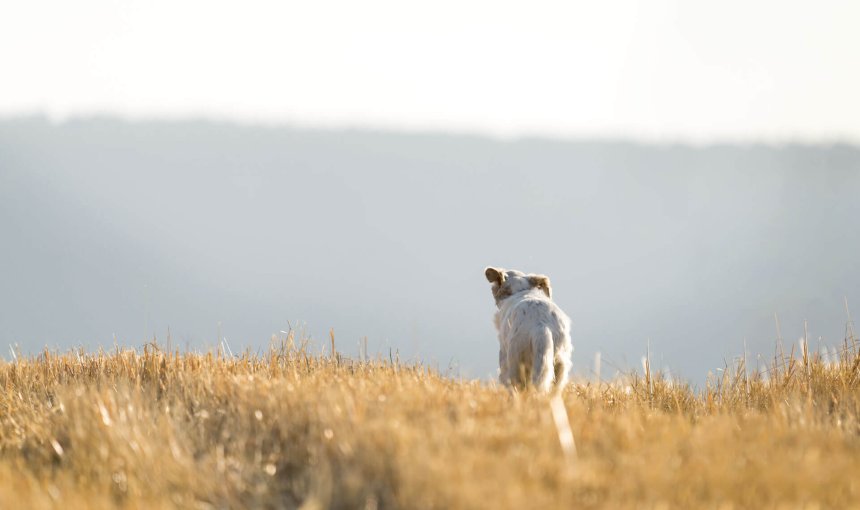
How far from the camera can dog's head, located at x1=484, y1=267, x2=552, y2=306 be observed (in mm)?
7465

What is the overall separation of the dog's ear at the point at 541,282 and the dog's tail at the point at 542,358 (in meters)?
1.03

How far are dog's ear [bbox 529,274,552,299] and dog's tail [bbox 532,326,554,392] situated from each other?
103 cm

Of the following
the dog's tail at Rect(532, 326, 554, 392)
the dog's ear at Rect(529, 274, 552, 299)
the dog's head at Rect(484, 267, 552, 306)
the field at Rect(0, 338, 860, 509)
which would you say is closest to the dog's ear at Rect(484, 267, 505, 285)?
the dog's head at Rect(484, 267, 552, 306)

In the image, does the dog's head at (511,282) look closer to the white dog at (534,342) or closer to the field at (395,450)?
the white dog at (534,342)

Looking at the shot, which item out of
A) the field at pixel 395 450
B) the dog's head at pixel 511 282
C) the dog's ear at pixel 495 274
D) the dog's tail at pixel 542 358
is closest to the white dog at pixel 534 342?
the dog's tail at pixel 542 358

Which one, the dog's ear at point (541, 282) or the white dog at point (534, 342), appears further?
the dog's ear at point (541, 282)

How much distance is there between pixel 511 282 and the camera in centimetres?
753

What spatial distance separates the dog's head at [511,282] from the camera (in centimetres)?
746

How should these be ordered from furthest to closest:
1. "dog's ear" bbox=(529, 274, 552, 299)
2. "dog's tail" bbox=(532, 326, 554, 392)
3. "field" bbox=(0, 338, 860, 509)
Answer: "dog's ear" bbox=(529, 274, 552, 299) → "dog's tail" bbox=(532, 326, 554, 392) → "field" bbox=(0, 338, 860, 509)

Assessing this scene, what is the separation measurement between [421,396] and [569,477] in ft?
4.48

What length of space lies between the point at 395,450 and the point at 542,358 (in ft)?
8.74

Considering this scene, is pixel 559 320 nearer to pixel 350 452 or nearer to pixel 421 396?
pixel 421 396

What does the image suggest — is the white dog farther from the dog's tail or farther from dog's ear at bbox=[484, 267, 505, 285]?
dog's ear at bbox=[484, 267, 505, 285]

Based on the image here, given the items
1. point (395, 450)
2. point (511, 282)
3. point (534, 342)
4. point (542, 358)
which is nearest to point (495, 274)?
point (511, 282)
